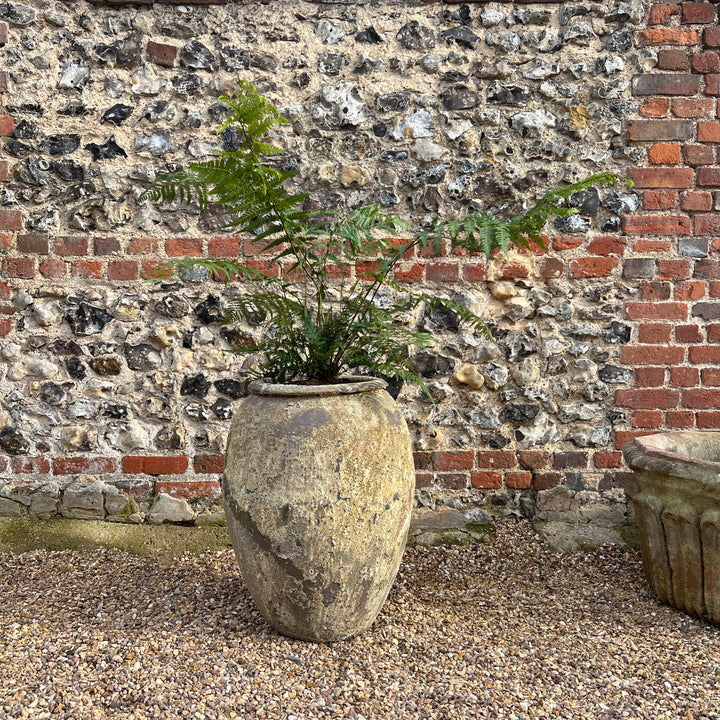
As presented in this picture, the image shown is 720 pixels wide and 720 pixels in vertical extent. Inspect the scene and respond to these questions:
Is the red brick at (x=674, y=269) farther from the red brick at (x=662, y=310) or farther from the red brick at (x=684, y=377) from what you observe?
the red brick at (x=684, y=377)

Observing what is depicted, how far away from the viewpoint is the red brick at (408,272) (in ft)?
9.09

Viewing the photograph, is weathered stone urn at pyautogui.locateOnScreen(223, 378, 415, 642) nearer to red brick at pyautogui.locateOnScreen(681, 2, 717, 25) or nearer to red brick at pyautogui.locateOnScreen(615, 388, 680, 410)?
red brick at pyautogui.locateOnScreen(615, 388, 680, 410)

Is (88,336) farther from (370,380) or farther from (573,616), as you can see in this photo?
(573,616)

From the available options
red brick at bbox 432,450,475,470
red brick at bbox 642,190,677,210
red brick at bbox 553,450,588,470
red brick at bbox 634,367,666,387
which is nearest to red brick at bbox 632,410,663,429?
red brick at bbox 634,367,666,387

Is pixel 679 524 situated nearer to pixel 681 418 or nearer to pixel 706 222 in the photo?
pixel 681 418

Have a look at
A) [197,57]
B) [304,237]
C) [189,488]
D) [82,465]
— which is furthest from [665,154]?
[82,465]

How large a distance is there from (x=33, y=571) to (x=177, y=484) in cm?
65

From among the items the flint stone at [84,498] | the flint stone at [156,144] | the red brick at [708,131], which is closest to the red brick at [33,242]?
the flint stone at [156,144]

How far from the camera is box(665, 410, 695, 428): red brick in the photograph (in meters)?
2.79

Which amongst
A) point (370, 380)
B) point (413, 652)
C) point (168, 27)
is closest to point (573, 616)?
point (413, 652)

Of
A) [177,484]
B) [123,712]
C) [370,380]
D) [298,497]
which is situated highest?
[370,380]

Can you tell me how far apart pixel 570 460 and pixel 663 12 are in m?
1.98

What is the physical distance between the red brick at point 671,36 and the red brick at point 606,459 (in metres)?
1.79

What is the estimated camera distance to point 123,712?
1.64m
